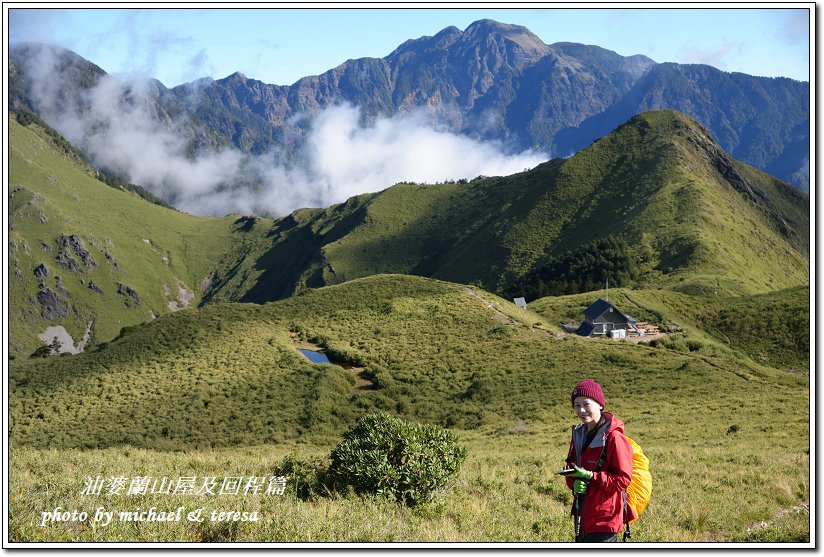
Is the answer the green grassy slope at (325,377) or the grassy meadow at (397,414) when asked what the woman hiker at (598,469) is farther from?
the green grassy slope at (325,377)

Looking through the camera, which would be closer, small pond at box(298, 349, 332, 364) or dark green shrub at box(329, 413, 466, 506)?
dark green shrub at box(329, 413, 466, 506)

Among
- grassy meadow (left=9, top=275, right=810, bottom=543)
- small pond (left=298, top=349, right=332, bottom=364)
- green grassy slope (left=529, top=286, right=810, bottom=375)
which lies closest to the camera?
grassy meadow (left=9, top=275, right=810, bottom=543)

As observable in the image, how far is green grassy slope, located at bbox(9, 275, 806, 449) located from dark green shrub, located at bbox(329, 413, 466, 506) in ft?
73.8

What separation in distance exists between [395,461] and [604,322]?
2000 inches

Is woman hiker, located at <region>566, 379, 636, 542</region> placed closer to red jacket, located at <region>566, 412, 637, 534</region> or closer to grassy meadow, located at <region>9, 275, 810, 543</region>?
red jacket, located at <region>566, 412, 637, 534</region>

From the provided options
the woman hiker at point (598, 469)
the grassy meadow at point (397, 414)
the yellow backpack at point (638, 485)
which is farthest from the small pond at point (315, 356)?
the yellow backpack at point (638, 485)

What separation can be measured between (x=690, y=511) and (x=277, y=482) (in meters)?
7.17

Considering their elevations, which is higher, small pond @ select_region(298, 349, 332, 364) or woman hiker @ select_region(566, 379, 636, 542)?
small pond @ select_region(298, 349, 332, 364)

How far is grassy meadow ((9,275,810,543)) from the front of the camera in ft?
34.2

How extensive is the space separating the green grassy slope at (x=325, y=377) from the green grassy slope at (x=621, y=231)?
40.4 metres

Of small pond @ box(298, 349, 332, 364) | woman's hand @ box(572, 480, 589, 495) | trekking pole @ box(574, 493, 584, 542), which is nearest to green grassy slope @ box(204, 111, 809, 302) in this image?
small pond @ box(298, 349, 332, 364)

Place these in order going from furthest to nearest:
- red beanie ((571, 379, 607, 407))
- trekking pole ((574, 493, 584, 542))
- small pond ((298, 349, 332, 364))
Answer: small pond ((298, 349, 332, 364)) → trekking pole ((574, 493, 584, 542)) → red beanie ((571, 379, 607, 407))
